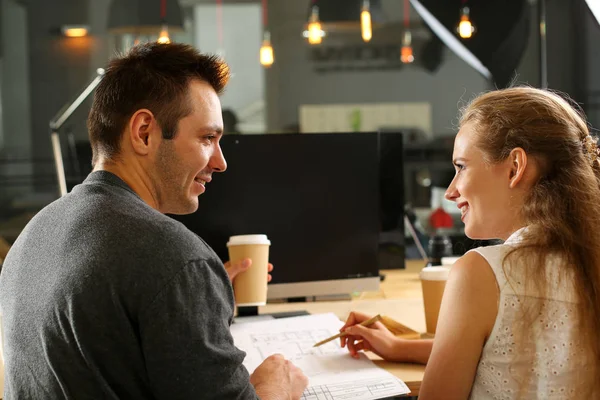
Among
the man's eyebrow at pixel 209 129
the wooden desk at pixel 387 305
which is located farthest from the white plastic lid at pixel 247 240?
the man's eyebrow at pixel 209 129

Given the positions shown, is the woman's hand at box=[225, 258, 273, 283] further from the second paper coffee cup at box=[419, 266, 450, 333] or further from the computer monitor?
the second paper coffee cup at box=[419, 266, 450, 333]

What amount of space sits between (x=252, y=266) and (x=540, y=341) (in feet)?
2.63

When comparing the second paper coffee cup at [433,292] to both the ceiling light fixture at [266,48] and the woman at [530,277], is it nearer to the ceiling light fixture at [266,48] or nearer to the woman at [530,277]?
the woman at [530,277]

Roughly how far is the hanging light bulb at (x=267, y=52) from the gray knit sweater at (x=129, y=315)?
4164mm

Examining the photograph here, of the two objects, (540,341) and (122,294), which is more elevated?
(122,294)

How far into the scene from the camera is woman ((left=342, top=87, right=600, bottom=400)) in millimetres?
1300

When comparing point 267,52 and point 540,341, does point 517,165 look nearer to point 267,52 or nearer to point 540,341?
point 540,341

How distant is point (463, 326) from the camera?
1313 mm

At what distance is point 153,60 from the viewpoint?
137cm

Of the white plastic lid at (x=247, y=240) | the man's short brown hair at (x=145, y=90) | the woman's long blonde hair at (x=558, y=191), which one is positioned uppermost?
the man's short brown hair at (x=145, y=90)

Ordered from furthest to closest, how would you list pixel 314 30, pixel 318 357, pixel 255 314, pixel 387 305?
1. pixel 314 30
2. pixel 387 305
3. pixel 255 314
4. pixel 318 357

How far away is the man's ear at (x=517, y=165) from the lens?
138 cm

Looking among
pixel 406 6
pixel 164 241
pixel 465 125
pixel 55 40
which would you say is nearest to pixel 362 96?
→ pixel 406 6

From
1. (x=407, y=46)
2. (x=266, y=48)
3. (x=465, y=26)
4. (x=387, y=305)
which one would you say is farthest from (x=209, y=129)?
(x=407, y=46)
